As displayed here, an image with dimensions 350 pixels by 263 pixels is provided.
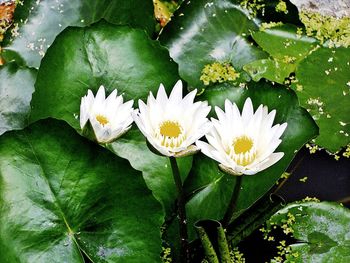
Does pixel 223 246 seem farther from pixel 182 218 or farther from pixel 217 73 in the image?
pixel 217 73

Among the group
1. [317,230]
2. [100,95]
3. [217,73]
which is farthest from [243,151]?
[217,73]

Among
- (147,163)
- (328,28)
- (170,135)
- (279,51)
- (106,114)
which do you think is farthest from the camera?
(328,28)

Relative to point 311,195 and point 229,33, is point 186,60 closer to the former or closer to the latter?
point 229,33

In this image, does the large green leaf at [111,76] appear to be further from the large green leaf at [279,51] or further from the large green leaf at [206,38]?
the large green leaf at [279,51]

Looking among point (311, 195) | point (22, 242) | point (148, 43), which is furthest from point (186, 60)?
point (22, 242)

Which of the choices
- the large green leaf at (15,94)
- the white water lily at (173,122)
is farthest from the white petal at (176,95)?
the large green leaf at (15,94)

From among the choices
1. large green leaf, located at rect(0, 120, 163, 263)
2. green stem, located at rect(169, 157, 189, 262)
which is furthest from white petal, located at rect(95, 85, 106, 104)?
green stem, located at rect(169, 157, 189, 262)
